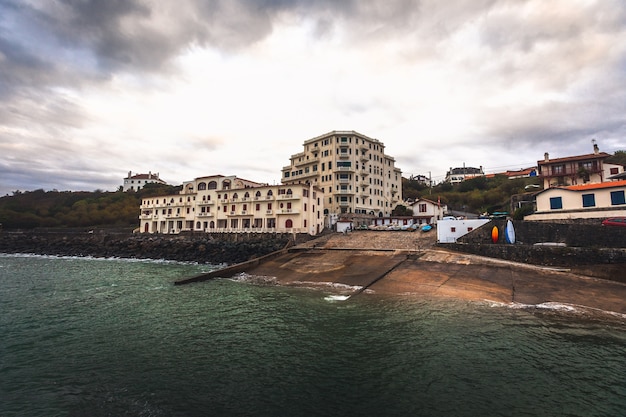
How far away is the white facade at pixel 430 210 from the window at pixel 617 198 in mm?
28010

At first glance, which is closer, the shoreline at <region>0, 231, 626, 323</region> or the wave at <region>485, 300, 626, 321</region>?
the wave at <region>485, 300, 626, 321</region>

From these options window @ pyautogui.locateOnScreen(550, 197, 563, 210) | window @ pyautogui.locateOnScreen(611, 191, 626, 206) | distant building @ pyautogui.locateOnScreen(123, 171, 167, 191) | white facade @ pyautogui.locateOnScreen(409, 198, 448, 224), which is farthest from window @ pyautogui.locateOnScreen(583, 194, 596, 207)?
distant building @ pyautogui.locateOnScreen(123, 171, 167, 191)

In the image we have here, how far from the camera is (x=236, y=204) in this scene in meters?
63.5

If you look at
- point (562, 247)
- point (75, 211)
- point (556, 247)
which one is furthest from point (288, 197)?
point (75, 211)

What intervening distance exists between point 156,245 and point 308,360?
55493mm

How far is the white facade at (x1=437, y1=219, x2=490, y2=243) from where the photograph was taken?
36.6m

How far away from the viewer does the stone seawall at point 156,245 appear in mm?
49844

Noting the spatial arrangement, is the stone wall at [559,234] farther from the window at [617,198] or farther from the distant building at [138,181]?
the distant building at [138,181]

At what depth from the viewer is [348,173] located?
70.7 m

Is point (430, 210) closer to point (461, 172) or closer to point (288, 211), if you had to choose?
point (288, 211)

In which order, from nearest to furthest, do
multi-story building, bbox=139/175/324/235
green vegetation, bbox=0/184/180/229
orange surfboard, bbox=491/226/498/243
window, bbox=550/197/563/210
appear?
orange surfboard, bbox=491/226/498/243
window, bbox=550/197/563/210
multi-story building, bbox=139/175/324/235
green vegetation, bbox=0/184/180/229

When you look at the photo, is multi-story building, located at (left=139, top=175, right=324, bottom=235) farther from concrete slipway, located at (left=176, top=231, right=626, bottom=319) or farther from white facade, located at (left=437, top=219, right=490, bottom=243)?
white facade, located at (left=437, top=219, right=490, bottom=243)

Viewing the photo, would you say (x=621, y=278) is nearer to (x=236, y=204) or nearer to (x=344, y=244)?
(x=344, y=244)

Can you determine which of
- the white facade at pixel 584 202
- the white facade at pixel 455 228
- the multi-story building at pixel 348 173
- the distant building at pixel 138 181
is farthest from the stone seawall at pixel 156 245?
the distant building at pixel 138 181
